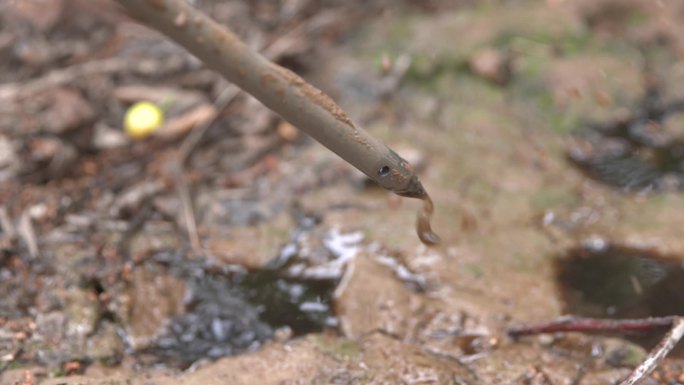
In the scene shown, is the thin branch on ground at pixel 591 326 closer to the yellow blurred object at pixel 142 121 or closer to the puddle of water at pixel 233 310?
the puddle of water at pixel 233 310

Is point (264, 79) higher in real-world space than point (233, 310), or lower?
higher

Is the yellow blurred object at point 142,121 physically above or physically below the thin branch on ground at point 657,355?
above

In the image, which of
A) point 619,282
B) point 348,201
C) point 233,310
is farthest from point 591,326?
point 233,310

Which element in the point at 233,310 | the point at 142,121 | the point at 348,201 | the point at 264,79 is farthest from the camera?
the point at 142,121

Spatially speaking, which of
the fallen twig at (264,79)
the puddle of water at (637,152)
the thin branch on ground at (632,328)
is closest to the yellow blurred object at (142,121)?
the fallen twig at (264,79)

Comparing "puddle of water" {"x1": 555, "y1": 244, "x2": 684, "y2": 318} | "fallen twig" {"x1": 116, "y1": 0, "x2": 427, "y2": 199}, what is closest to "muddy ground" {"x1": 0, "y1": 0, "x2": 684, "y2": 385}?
"puddle of water" {"x1": 555, "y1": 244, "x2": 684, "y2": 318}

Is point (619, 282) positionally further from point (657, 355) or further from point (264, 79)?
point (264, 79)

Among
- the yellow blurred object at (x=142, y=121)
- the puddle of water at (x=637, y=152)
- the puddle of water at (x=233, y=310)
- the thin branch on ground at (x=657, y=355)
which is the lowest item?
the thin branch on ground at (x=657, y=355)

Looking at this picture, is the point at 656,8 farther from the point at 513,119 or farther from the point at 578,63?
the point at 513,119
